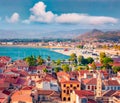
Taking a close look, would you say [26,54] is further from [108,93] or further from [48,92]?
[108,93]

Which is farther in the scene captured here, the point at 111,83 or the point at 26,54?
the point at 26,54

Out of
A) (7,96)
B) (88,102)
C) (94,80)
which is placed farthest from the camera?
(94,80)

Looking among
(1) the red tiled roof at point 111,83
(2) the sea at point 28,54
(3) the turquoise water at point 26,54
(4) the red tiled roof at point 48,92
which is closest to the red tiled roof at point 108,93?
(1) the red tiled roof at point 111,83

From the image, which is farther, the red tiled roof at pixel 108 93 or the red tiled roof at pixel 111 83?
the red tiled roof at pixel 111 83

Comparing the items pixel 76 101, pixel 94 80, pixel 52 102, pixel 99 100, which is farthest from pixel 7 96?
pixel 94 80

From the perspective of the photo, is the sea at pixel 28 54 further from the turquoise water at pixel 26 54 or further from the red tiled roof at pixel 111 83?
the red tiled roof at pixel 111 83

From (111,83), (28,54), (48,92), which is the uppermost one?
(111,83)

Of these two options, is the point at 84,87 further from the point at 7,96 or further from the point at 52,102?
the point at 7,96

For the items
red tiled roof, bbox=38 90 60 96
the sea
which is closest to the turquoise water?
the sea

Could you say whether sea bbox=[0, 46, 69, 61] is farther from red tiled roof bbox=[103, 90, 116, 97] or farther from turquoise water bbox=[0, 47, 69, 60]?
red tiled roof bbox=[103, 90, 116, 97]

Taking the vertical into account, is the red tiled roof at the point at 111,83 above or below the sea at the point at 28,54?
above

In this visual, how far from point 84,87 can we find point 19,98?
299 inches

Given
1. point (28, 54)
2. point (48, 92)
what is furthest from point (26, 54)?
point (48, 92)

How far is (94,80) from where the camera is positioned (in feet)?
102
